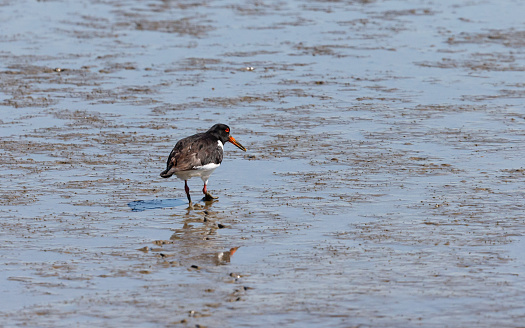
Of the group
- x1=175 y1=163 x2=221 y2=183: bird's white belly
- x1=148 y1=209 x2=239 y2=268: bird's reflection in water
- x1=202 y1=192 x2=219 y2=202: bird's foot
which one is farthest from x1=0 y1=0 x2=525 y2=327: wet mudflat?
x1=175 y1=163 x2=221 y2=183: bird's white belly

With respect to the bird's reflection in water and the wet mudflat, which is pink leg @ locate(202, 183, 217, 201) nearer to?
the wet mudflat

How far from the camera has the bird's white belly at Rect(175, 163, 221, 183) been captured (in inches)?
572

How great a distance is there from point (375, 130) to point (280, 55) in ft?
26.4

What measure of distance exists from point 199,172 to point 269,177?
1409 millimetres

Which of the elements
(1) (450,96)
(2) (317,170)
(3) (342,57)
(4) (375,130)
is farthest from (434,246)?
(3) (342,57)

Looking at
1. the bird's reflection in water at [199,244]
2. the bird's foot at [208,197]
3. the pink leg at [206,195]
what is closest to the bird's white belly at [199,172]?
the pink leg at [206,195]

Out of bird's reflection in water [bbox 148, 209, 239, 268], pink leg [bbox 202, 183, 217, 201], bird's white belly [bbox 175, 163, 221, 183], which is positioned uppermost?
bird's white belly [bbox 175, 163, 221, 183]

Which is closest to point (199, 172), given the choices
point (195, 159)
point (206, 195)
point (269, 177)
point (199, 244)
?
point (195, 159)

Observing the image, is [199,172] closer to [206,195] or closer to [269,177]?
[206,195]

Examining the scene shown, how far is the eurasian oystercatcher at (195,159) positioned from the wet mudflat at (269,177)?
1.45 feet

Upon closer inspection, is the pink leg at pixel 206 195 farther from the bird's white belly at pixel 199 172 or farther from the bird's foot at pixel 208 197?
the bird's white belly at pixel 199 172

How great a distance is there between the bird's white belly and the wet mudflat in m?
0.41

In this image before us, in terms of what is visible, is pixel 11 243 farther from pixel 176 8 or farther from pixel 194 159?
pixel 176 8

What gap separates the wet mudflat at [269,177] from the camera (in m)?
10.1
